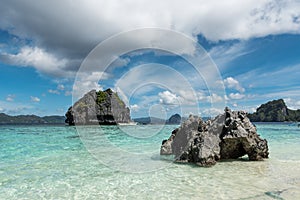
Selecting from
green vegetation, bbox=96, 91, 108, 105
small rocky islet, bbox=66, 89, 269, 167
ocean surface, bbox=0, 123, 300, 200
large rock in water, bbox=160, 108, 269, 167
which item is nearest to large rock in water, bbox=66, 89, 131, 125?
green vegetation, bbox=96, 91, 108, 105

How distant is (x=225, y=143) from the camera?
36.2 ft

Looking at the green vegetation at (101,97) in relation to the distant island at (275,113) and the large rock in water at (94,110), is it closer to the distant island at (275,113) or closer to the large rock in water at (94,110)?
the large rock in water at (94,110)

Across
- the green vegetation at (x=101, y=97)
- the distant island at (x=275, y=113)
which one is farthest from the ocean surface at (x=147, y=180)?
the distant island at (x=275, y=113)

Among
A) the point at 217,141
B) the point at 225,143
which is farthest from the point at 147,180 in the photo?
the point at 225,143

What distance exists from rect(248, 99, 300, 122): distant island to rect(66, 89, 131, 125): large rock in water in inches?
4063

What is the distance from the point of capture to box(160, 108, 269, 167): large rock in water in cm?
1050

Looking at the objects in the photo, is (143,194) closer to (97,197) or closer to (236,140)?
(97,197)

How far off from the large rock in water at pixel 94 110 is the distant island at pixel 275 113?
103198mm

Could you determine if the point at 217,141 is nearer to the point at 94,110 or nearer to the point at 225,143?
the point at 225,143

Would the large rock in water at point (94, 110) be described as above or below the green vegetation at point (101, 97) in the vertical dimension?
below

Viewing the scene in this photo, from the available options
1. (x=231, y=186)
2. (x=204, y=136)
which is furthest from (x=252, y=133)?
(x=231, y=186)

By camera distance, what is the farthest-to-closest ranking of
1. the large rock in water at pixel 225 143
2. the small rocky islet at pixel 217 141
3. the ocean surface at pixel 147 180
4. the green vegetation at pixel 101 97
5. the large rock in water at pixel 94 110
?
the green vegetation at pixel 101 97
the large rock in water at pixel 94 110
the small rocky islet at pixel 217 141
the large rock in water at pixel 225 143
the ocean surface at pixel 147 180

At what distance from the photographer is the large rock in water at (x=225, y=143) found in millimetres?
10500

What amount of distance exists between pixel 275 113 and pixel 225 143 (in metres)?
171
